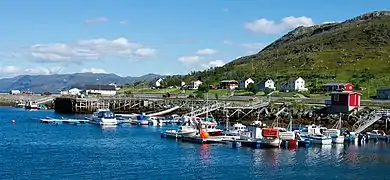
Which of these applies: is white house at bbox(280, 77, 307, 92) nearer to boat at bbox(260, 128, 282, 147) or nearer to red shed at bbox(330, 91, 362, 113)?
red shed at bbox(330, 91, 362, 113)

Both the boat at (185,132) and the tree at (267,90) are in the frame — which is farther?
the tree at (267,90)

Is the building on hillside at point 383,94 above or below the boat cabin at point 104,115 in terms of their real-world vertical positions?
above

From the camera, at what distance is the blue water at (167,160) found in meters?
53.6

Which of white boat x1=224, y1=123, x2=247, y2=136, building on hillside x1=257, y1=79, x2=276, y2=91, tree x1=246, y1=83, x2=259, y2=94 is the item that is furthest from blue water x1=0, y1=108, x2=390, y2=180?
building on hillside x1=257, y1=79, x2=276, y2=91

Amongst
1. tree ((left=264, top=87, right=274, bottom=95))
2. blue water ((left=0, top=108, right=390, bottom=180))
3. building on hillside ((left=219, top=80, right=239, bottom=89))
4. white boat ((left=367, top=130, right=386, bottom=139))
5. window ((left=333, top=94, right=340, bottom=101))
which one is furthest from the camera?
building on hillside ((left=219, top=80, right=239, bottom=89))

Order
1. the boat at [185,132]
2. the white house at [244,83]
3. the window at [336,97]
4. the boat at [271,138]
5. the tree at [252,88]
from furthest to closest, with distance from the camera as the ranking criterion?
the white house at [244,83], the tree at [252,88], the window at [336,97], the boat at [185,132], the boat at [271,138]

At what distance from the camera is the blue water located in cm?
5359

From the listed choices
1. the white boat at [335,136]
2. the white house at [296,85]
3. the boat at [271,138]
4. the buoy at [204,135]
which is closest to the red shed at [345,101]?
the white boat at [335,136]

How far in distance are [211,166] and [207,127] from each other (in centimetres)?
2774

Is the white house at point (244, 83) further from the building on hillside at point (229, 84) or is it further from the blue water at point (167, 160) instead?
the blue water at point (167, 160)

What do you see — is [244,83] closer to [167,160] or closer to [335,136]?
[335,136]

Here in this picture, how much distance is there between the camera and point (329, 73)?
17400 centimetres

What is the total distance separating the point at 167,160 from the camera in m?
62.0

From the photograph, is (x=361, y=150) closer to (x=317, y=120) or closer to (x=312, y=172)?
(x=312, y=172)
